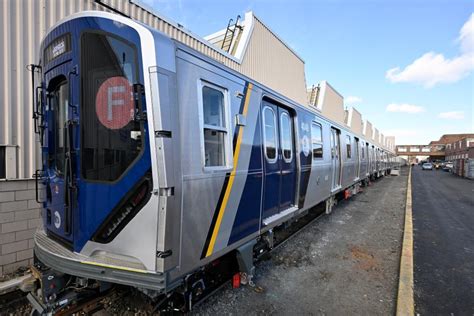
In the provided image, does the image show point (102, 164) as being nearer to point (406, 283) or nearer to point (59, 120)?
point (59, 120)

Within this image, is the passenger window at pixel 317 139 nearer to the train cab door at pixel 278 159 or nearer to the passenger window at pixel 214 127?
the train cab door at pixel 278 159

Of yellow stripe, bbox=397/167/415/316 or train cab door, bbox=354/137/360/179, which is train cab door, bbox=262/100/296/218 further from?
train cab door, bbox=354/137/360/179

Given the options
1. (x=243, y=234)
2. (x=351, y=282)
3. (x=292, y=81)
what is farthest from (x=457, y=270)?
(x=292, y=81)

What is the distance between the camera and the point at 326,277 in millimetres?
4152

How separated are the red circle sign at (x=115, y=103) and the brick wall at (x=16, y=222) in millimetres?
2917

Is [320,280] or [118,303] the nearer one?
[118,303]

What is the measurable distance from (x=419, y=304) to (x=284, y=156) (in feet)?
9.19

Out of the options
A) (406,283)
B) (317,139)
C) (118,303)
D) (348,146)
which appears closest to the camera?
(118,303)

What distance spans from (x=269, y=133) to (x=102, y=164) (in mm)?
2432

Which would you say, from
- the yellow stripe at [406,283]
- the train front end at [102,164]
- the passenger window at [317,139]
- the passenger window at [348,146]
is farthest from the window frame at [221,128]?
the passenger window at [348,146]

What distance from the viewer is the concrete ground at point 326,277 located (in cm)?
332

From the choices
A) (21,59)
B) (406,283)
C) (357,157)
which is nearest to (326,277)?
(406,283)

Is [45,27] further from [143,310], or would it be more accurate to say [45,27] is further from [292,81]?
[292,81]

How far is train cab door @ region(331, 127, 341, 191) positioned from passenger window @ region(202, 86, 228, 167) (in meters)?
5.32
